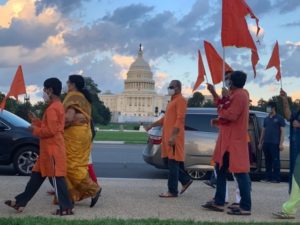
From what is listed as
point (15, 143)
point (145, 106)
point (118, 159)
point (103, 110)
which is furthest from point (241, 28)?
point (145, 106)

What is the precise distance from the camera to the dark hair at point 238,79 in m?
8.17

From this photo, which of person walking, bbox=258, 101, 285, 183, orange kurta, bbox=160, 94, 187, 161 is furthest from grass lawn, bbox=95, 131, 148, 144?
orange kurta, bbox=160, 94, 187, 161

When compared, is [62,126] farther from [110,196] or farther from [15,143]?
[15,143]

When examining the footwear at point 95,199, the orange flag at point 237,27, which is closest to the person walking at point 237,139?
the orange flag at point 237,27

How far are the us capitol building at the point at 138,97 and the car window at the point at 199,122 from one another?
140m

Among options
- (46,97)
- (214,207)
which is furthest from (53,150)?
(214,207)

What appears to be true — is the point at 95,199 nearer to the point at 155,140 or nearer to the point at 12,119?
the point at 155,140

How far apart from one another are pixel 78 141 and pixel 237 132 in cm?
210

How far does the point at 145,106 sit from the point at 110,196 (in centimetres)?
15100

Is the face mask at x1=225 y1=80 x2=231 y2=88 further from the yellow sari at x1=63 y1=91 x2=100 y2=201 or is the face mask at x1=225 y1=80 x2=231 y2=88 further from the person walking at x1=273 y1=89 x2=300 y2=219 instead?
the yellow sari at x1=63 y1=91 x2=100 y2=201

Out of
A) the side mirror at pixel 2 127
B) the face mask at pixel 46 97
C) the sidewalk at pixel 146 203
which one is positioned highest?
the face mask at pixel 46 97

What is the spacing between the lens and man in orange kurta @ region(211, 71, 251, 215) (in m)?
8.05

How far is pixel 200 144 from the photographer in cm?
1293

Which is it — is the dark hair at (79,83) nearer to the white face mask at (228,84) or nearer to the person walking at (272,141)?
the white face mask at (228,84)
